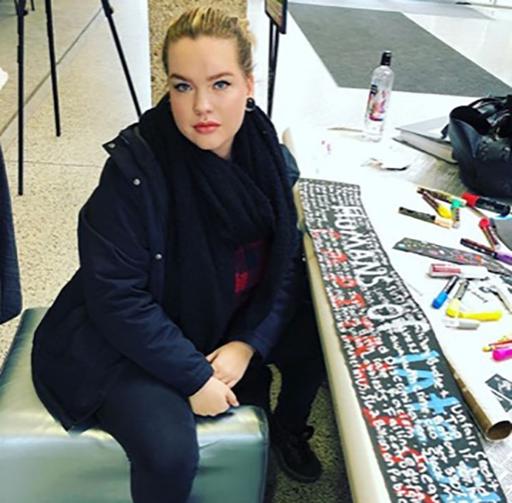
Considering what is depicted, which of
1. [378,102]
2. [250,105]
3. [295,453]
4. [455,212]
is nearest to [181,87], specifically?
[250,105]

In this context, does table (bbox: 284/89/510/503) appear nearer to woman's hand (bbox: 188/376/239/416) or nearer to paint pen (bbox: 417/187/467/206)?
paint pen (bbox: 417/187/467/206)

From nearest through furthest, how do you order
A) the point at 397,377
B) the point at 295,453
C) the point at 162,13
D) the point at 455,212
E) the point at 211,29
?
the point at 397,377
the point at 211,29
the point at 455,212
the point at 295,453
the point at 162,13

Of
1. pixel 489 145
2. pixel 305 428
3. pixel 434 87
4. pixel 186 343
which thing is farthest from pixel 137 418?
pixel 434 87

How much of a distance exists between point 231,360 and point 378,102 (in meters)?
0.81

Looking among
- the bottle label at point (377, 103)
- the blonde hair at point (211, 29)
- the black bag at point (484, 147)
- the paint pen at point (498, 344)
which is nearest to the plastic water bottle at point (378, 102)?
the bottle label at point (377, 103)

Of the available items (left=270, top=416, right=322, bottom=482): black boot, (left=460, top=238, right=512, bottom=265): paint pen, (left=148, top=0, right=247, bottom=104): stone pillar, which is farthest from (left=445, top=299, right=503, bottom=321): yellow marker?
(left=148, top=0, right=247, bottom=104): stone pillar

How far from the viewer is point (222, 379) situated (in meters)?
1.13

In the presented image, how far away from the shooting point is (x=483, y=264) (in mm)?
1078

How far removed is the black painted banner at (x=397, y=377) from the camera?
2.22 feet

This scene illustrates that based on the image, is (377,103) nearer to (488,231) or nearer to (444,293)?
(488,231)

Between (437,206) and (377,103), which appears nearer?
(437,206)

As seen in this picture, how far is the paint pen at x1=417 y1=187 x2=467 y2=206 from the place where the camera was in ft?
4.28

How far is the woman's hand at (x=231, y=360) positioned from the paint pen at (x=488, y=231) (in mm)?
474

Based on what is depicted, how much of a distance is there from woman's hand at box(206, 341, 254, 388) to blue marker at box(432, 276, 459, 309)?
36 cm
